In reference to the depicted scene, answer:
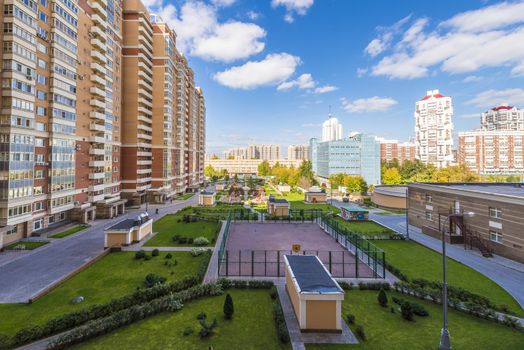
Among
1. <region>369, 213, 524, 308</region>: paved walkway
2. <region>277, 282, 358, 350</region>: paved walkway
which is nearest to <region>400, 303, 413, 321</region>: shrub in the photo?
<region>277, 282, 358, 350</region>: paved walkway

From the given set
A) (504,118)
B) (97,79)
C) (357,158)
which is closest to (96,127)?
(97,79)

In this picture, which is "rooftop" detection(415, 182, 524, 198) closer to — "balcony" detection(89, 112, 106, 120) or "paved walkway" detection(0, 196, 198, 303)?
"paved walkway" detection(0, 196, 198, 303)

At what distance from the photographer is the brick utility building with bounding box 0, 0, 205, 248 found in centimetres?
3344

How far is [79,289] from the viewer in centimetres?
2123

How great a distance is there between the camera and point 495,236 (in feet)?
100

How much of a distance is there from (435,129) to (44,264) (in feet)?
579

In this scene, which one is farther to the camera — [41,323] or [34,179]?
[34,179]

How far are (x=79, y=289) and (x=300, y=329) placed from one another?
1788cm

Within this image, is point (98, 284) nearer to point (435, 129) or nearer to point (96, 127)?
point (96, 127)

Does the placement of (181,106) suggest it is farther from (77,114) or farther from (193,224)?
(193,224)

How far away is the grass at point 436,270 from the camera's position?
2059 cm

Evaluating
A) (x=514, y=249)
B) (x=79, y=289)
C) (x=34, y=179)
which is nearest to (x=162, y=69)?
(x=34, y=179)

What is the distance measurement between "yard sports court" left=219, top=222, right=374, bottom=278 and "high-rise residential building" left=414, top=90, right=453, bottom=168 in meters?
135

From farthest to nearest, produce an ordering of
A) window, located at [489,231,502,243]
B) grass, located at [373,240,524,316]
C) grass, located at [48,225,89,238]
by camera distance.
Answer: grass, located at [48,225,89,238]
window, located at [489,231,502,243]
grass, located at [373,240,524,316]
